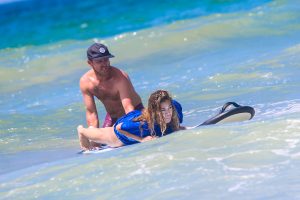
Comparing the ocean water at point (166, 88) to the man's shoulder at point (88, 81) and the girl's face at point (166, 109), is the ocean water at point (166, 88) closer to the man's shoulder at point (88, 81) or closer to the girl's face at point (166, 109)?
the girl's face at point (166, 109)

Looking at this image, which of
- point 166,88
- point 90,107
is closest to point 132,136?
point 90,107

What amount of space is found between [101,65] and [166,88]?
3731 millimetres

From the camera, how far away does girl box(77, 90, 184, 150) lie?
718cm

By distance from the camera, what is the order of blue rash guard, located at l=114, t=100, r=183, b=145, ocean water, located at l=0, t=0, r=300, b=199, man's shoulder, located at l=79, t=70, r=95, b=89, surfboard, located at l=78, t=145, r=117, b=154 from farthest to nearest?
1. man's shoulder, located at l=79, t=70, r=95, b=89
2. surfboard, located at l=78, t=145, r=117, b=154
3. blue rash guard, located at l=114, t=100, r=183, b=145
4. ocean water, located at l=0, t=0, r=300, b=199

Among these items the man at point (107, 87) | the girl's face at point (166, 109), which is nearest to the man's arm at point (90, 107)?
the man at point (107, 87)

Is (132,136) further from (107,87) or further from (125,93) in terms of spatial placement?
(107,87)

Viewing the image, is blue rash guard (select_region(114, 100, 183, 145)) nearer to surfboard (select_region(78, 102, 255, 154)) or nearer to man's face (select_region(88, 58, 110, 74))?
surfboard (select_region(78, 102, 255, 154))

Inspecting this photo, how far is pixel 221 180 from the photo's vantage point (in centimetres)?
595

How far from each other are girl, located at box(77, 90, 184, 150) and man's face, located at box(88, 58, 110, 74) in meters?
0.54

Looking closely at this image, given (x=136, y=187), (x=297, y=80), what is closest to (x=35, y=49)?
(x=297, y=80)

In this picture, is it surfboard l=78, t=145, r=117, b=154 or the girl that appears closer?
the girl

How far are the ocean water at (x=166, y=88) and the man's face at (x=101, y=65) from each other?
0.82 meters

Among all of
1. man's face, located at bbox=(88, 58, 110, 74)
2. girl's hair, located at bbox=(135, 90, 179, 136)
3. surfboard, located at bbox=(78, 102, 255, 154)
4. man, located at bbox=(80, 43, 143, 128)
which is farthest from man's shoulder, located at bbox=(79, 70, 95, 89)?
girl's hair, located at bbox=(135, 90, 179, 136)

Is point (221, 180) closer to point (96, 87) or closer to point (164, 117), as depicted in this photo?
point (164, 117)
